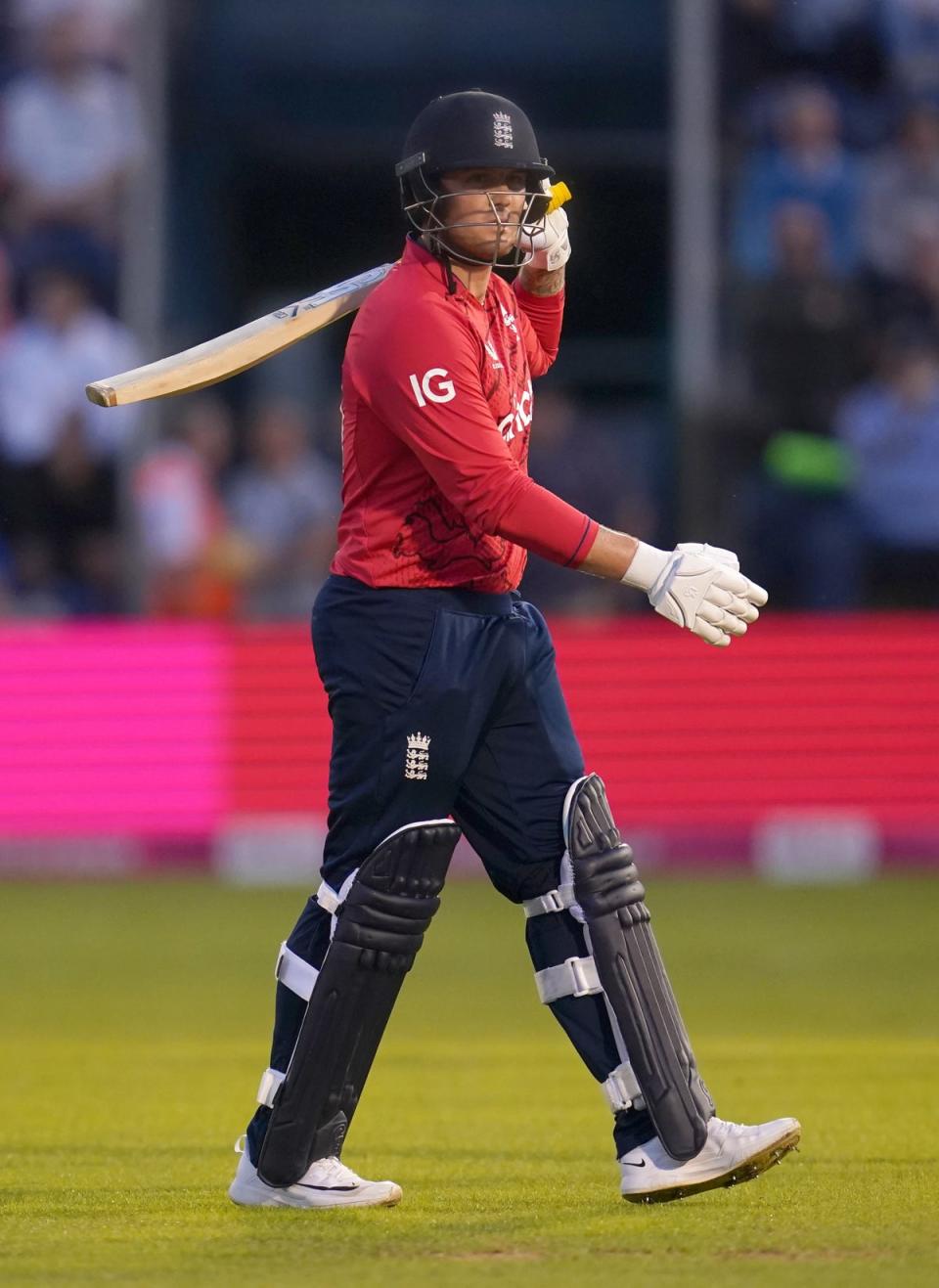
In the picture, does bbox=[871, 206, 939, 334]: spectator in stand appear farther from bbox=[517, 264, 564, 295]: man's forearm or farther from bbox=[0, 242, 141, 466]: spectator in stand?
bbox=[517, 264, 564, 295]: man's forearm

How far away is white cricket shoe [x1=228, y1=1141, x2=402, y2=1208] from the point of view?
14.3ft

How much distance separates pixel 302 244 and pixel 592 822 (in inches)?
429

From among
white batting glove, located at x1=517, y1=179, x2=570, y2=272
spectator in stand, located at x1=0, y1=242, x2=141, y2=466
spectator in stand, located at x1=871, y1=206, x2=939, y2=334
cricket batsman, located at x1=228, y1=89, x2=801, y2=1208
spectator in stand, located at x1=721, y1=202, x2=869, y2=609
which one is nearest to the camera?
cricket batsman, located at x1=228, y1=89, x2=801, y2=1208

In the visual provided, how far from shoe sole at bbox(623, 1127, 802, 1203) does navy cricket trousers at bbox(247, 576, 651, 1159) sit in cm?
11

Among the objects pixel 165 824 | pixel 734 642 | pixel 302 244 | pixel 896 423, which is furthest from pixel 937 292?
pixel 165 824

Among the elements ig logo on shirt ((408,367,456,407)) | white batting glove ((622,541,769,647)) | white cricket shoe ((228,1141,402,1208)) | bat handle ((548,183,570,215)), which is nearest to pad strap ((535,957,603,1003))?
white cricket shoe ((228,1141,402,1208))

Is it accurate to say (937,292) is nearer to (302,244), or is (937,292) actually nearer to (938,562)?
(938,562)

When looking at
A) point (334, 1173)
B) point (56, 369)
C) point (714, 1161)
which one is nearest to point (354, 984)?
point (334, 1173)

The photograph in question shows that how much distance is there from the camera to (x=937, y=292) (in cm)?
1270

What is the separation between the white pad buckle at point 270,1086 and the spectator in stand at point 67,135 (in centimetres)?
942

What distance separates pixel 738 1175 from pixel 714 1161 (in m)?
0.06

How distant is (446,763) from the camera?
14.1ft

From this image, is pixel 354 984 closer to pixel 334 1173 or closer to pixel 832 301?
pixel 334 1173

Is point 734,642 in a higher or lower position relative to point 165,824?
higher
